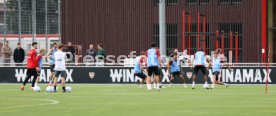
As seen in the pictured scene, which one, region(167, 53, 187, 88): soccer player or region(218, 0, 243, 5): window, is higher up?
region(218, 0, 243, 5): window

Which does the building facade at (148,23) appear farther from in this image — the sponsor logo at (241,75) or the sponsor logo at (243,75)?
the sponsor logo at (243,75)

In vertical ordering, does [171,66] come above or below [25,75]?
above

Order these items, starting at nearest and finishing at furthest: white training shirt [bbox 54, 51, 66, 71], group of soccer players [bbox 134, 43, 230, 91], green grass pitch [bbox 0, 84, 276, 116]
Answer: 1. green grass pitch [bbox 0, 84, 276, 116]
2. white training shirt [bbox 54, 51, 66, 71]
3. group of soccer players [bbox 134, 43, 230, 91]

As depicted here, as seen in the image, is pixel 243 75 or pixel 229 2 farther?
pixel 229 2

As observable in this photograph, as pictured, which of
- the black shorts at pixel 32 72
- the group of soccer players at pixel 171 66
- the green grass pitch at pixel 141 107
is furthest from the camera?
the black shorts at pixel 32 72

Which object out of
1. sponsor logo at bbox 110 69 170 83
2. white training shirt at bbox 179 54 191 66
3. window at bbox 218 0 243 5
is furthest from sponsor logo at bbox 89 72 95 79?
window at bbox 218 0 243 5

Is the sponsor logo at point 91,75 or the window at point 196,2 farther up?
the window at point 196,2

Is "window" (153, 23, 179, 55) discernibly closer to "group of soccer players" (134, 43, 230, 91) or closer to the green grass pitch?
"group of soccer players" (134, 43, 230, 91)

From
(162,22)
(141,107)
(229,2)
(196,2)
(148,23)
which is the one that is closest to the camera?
(141,107)

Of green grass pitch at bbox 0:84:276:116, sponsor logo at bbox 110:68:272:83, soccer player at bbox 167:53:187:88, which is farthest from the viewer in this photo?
sponsor logo at bbox 110:68:272:83

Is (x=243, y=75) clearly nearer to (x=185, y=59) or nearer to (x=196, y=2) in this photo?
(x=185, y=59)

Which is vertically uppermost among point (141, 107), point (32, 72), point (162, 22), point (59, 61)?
point (162, 22)

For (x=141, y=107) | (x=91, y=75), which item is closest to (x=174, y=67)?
(x=91, y=75)

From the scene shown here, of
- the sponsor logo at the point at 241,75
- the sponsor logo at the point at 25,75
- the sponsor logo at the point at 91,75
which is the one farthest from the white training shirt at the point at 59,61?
the sponsor logo at the point at 25,75
